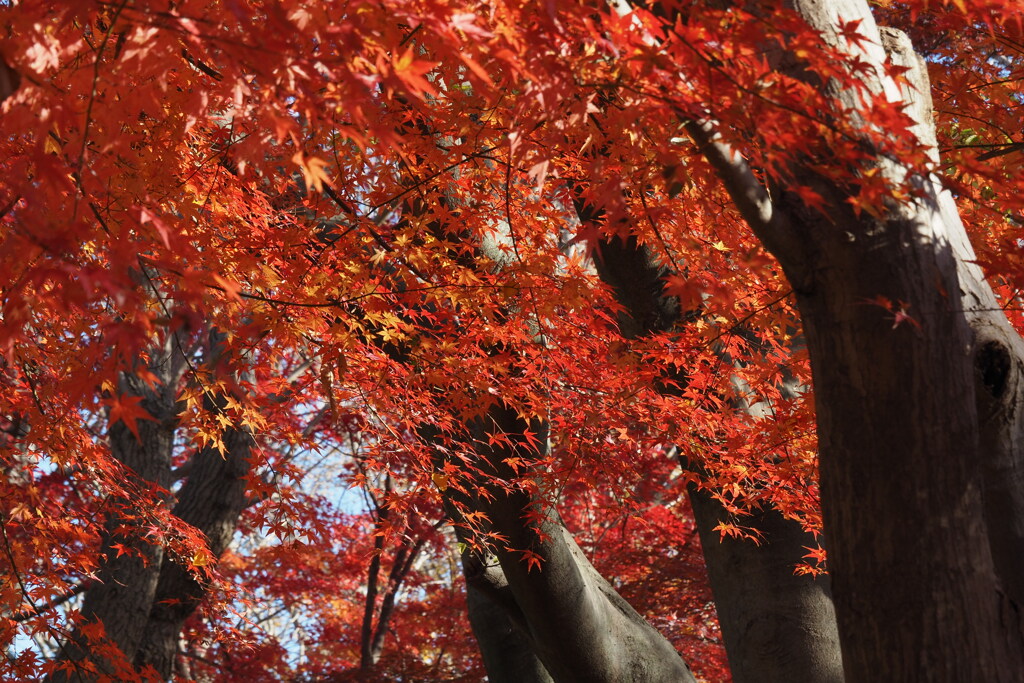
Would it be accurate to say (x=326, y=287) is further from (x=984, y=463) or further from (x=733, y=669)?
(x=733, y=669)

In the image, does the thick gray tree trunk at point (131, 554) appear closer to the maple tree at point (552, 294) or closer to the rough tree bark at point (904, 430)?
the maple tree at point (552, 294)

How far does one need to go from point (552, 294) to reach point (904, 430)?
2087mm

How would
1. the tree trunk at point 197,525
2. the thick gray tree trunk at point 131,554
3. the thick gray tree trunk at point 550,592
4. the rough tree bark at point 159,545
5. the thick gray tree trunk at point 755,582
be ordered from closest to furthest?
the thick gray tree trunk at point 755,582 < the thick gray tree trunk at point 550,592 < the thick gray tree trunk at point 131,554 < the rough tree bark at point 159,545 < the tree trunk at point 197,525

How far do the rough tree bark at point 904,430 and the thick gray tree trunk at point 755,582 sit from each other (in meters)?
1.97

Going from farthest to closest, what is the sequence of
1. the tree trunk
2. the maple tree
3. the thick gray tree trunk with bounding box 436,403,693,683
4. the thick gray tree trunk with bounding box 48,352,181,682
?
1. the tree trunk
2. the thick gray tree trunk with bounding box 48,352,181,682
3. the thick gray tree trunk with bounding box 436,403,693,683
4. the maple tree

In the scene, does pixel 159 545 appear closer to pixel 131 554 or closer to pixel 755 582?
pixel 131 554

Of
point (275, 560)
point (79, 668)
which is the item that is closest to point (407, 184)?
point (79, 668)

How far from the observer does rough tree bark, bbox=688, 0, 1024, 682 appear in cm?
243

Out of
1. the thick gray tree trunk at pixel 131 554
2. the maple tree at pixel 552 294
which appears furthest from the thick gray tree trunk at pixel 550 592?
the thick gray tree trunk at pixel 131 554

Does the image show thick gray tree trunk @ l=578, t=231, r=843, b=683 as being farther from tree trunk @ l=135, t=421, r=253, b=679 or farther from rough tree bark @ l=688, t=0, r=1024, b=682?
tree trunk @ l=135, t=421, r=253, b=679

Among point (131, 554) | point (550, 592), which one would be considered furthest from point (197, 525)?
point (550, 592)

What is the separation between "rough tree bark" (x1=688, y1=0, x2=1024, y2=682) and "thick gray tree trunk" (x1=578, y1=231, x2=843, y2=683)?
197 centimetres

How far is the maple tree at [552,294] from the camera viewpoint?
240cm

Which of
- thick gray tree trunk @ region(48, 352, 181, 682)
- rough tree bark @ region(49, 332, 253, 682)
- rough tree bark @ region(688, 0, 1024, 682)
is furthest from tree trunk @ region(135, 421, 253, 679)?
rough tree bark @ region(688, 0, 1024, 682)
